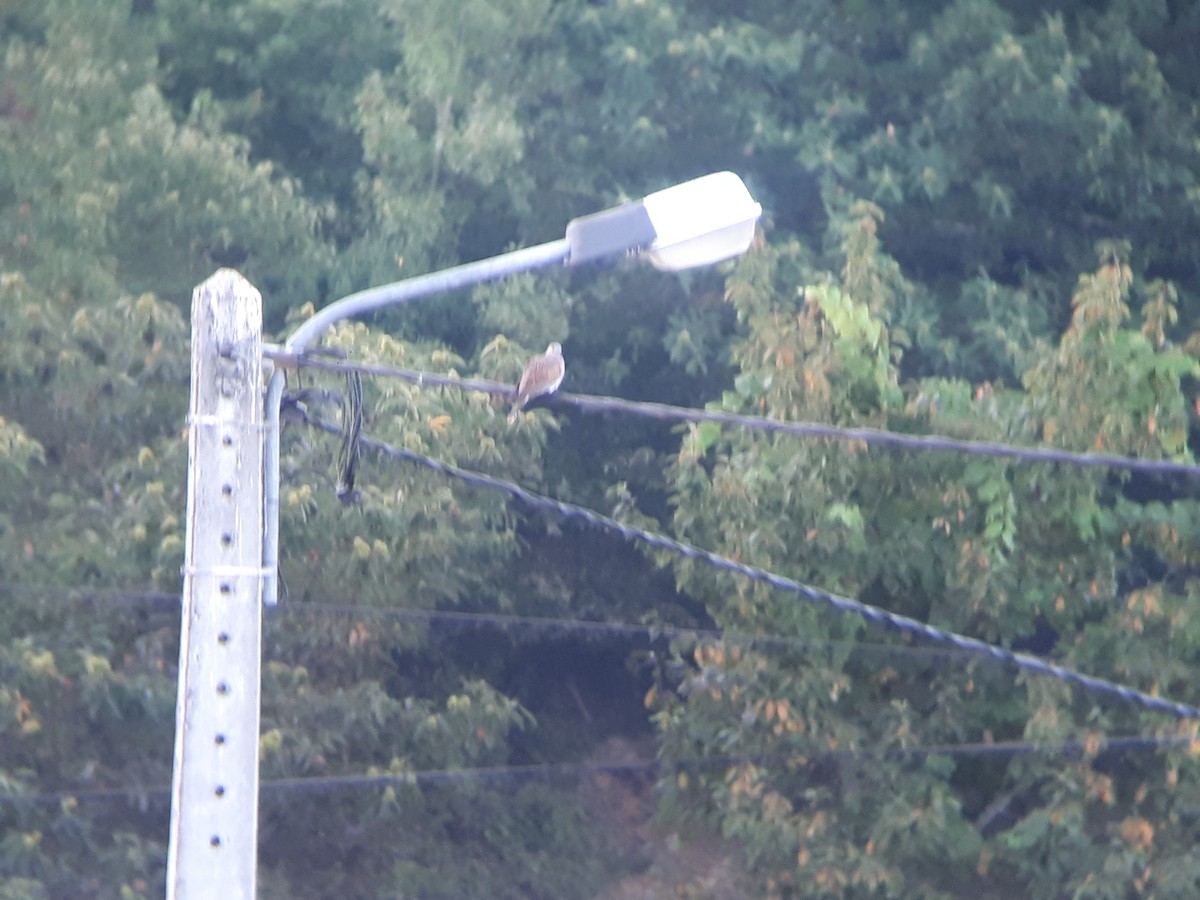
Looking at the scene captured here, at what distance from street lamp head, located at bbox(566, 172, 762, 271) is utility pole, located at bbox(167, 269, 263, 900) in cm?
87

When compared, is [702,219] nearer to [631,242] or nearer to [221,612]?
[631,242]

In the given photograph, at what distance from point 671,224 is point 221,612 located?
4.79 feet

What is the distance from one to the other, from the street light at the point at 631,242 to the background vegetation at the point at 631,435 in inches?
96.0

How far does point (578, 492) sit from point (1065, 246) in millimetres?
4160

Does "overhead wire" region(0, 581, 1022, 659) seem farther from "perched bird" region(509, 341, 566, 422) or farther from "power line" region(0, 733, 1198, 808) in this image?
"perched bird" region(509, 341, 566, 422)

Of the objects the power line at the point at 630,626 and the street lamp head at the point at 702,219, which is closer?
the street lamp head at the point at 702,219

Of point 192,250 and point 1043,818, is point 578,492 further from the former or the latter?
point 1043,818

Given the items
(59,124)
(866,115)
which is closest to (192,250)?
(59,124)

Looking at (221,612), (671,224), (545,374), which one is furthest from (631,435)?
(221,612)

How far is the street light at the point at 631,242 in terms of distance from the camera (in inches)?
150

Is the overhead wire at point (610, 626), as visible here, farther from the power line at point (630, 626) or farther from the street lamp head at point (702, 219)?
the street lamp head at point (702, 219)

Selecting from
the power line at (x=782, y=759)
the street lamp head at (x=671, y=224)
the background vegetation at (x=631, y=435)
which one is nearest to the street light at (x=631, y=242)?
the street lamp head at (x=671, y=224)

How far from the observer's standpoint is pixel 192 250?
34.0 ft

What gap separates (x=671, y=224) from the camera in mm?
3840
